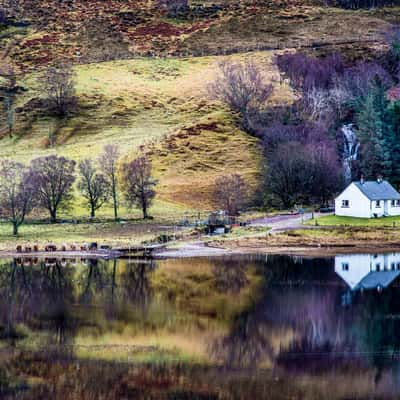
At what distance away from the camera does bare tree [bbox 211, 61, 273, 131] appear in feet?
396

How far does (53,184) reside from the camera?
9031 centimetres

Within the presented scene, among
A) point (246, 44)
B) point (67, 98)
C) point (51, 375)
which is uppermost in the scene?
point (246, 44)

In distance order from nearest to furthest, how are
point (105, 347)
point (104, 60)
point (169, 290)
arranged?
1. point (105, 347)
2. point (169, 290)
3. point (104, 60)

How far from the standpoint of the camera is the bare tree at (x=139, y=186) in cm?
9188

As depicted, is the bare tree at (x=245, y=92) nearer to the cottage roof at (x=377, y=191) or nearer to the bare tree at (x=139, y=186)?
the bare tree at (x=139, y=186)

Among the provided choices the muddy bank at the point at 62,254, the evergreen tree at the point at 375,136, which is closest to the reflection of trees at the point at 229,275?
the muddy bank at the point at 62,254

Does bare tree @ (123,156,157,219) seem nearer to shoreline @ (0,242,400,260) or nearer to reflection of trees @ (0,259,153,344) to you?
shoreline @ (0,242,400,260)

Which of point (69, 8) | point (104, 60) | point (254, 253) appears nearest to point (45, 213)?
point (254, 253)

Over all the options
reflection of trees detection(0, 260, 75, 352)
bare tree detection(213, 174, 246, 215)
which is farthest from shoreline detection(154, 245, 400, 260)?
bare tree detection(213, 174, 246, 215)

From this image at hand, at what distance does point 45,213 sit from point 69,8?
93871mm

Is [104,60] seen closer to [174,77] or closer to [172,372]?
[174,77]

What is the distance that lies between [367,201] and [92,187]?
26.6 m

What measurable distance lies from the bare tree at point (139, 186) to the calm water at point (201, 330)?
78.3 ft

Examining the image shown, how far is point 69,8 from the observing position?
178m
